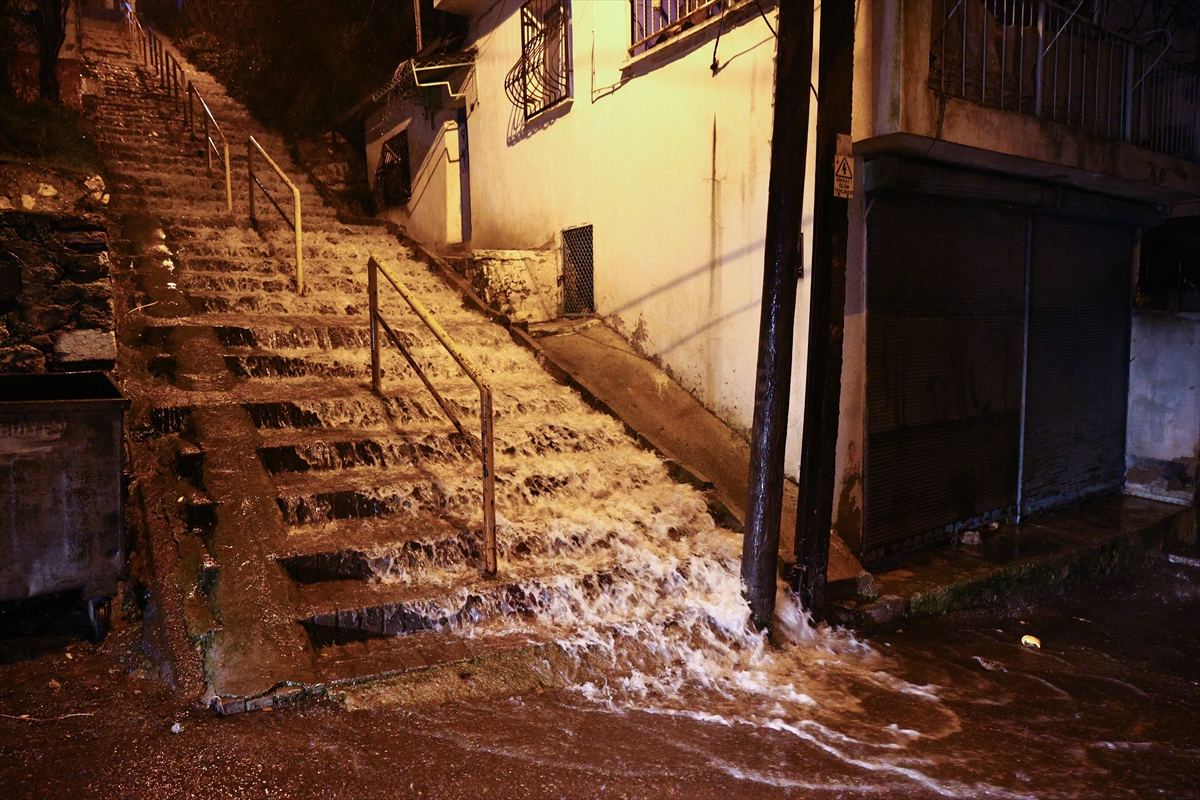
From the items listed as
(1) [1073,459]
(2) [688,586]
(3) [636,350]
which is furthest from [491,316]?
(1) [1073,459]

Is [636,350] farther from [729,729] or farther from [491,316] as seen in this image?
[729,729]

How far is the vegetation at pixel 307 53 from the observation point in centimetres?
1686

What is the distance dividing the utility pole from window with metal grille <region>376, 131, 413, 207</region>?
39.8 feet

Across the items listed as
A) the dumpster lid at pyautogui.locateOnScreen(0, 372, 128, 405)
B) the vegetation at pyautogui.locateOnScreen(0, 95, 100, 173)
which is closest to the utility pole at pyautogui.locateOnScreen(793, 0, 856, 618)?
the dumpster lid at pyautogui.locateOnScreen(0, 372, 128, 405)

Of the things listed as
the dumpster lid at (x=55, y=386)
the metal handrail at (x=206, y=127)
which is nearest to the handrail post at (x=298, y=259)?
the metal handrail at (x=206, y=127)

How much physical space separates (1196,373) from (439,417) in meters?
8.67

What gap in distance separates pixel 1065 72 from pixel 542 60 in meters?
6.88

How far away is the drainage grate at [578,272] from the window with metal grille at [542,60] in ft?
6.59

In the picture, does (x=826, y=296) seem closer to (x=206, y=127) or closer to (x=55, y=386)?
(x=55, y=386)

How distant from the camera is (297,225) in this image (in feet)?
30.6

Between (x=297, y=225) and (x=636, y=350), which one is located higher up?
(x=297, y=225)

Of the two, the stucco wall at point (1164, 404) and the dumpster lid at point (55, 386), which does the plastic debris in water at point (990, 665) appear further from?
the dumpster lid at point (55, 386)

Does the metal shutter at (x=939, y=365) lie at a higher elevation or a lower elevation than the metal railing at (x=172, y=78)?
lower

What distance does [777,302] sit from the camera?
503 centimetres
